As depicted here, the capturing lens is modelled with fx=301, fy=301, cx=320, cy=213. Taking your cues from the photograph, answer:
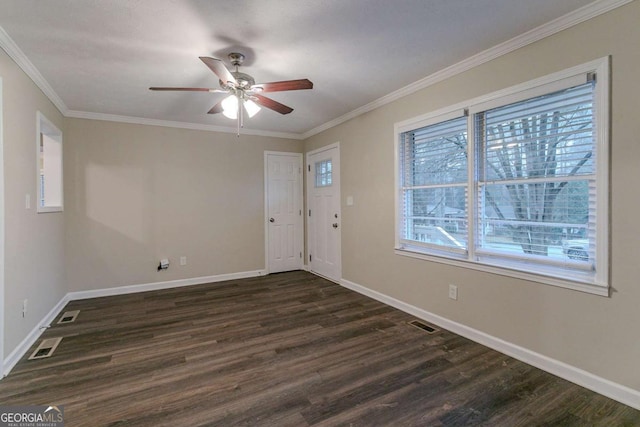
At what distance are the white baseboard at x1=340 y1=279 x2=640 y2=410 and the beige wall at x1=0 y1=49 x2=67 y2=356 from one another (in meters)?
3.51

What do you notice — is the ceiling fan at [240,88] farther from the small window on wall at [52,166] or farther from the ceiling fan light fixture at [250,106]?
the small window on wall at [52,166]

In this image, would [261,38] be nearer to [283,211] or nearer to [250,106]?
[250,106]

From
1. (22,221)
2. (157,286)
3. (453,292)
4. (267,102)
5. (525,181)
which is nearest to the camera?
(525,181)

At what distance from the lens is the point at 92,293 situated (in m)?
3.97

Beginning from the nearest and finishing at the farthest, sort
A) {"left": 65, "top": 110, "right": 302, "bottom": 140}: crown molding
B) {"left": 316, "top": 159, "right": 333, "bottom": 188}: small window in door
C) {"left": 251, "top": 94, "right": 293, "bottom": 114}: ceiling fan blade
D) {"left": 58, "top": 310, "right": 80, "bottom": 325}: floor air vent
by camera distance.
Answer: {"left": 251, "top": 94, "right": 293, "bottom": 114}: ceiling fan blade → {"left": 58, "top": 310, "right": 80, "bottom": 325}: floor air vent → {"left": 65, "top": 110, "right": 302, "bottom": 140}: crown molding → {"left": 316, "top": 159, "right": 333, "bottom": 188}: small window in door

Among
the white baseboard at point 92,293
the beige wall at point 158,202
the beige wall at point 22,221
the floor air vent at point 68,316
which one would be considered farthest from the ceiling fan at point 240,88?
the floor air vent at point 68,316

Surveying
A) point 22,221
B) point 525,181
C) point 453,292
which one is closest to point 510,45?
point 525,181

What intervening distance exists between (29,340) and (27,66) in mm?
2341

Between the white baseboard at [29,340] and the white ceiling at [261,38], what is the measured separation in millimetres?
2321

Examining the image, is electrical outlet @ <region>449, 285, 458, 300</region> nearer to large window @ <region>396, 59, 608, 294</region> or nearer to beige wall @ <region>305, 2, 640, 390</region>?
beige wall @ <region>305, 2, 640, 390</region>

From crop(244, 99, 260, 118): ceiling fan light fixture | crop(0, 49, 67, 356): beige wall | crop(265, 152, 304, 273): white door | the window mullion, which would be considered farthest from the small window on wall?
the window mullion

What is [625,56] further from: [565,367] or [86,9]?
[86,9]

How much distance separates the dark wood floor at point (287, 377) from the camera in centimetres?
175

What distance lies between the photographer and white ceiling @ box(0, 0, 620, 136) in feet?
6.22
